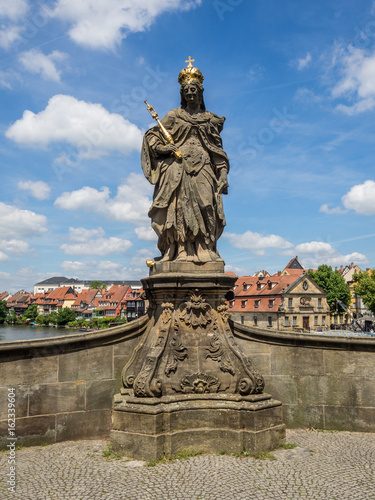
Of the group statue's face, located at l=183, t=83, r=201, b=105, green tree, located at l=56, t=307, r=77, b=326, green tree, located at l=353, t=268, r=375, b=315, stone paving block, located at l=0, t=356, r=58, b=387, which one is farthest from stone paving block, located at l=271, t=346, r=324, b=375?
green tree, located at l=56, t=307, r=77, b=326

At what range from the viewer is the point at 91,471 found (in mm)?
5570

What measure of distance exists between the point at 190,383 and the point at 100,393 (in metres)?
1.53

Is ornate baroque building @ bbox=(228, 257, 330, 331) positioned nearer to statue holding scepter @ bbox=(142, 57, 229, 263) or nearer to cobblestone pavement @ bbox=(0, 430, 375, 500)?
statue holding scepter @ bbox=(142, 57, 229, 263)

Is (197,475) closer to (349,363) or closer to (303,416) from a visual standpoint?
(303,416)

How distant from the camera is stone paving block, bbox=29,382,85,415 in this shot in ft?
21.7

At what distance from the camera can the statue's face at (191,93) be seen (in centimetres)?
761

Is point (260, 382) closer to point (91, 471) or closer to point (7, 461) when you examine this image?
point (91, 471)

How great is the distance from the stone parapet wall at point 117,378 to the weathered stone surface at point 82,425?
1cm

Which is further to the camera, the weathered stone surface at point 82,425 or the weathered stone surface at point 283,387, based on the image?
the weathered stone surface at point 283,387

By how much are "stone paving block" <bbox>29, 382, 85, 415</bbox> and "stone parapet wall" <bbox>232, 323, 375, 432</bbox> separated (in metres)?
2.69

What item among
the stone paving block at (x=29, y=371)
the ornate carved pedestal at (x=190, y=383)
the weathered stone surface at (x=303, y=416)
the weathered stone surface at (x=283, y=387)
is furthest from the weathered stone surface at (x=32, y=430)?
the weathered stone surface at (x=303, y=416)

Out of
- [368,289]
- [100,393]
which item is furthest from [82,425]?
[368,289]

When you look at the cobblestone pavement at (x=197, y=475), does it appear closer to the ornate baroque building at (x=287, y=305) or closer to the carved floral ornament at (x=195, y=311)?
the carved floral ornament at (x=195, y=311)

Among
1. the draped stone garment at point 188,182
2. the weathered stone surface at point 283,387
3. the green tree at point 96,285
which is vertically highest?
the green tree at point 96,285
